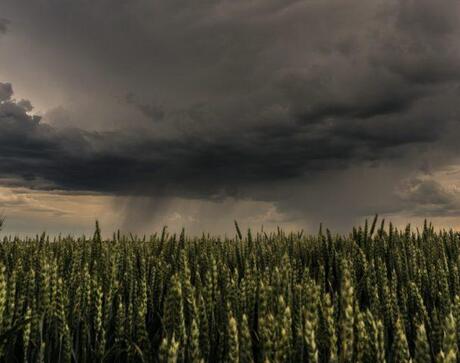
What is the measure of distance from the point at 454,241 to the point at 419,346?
510 centimetres

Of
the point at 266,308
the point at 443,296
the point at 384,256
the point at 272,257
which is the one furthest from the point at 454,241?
the point at 266,308

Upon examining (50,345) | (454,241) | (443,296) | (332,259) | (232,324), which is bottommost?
(50,345)

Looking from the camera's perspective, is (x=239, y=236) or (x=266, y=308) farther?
(x=239, y=236)

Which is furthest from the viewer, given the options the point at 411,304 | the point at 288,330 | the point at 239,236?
the point at 239,236

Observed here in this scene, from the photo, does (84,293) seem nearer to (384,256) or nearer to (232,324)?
(232,324)

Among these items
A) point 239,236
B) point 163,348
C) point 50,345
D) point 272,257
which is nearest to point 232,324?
point 163,348

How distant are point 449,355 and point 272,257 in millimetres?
3267

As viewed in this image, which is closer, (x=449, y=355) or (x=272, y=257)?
(x=449, y=355)

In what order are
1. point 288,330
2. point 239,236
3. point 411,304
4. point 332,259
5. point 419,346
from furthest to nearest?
point 239,236 < point 332,259 < point 411,304 < point 288,330 < point 419,346

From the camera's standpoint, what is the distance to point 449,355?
1.32m

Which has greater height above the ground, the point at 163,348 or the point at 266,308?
the point at 266,308

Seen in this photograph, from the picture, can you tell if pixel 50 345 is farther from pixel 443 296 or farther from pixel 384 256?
pixel 384 256

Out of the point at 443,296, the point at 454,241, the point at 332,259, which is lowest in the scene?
the point at 443,296

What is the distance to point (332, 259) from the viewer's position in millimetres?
4500
